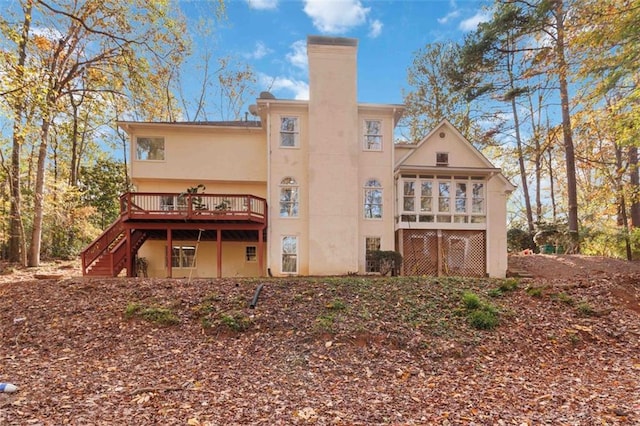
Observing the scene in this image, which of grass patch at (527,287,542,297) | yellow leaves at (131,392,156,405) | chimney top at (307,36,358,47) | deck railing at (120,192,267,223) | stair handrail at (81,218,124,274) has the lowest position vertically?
yellow leaves at (131,392,156,405)

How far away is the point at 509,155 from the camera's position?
70.5ft

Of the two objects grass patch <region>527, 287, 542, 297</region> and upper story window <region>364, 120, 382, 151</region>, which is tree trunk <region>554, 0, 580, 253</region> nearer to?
upper story window <region>364, 120, 382, 151</region>

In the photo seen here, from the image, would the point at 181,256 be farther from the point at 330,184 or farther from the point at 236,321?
the point at 236,321

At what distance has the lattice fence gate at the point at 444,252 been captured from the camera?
13500 mm

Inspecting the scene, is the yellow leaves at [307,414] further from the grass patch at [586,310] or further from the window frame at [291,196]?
the window frame at [291,196]

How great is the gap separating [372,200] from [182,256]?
8328 millimetres

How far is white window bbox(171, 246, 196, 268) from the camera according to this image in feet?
46.2

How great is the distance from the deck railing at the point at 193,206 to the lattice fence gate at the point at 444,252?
605cm

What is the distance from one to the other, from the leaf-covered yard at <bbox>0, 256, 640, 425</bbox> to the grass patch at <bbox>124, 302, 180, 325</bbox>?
0.03 metres

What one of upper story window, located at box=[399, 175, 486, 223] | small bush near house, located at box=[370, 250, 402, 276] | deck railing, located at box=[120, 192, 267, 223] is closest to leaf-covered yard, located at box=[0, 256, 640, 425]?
deck railing, located at box=[120, 192, 267, 223]

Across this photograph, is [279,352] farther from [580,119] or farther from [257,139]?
[580,119]

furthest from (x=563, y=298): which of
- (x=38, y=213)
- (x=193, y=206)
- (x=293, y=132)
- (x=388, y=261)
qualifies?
(x=38, y=213)

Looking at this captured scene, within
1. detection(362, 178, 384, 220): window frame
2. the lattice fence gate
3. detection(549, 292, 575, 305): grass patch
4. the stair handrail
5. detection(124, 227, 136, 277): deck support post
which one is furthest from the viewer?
detection(362, 178, 384, 220): window frame

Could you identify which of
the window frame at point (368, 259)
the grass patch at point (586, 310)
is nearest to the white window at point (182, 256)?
the window frame at point (368, 259)
